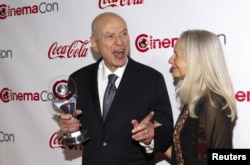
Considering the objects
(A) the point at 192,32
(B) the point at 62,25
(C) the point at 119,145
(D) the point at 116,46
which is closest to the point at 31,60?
(B) the point at 62,25

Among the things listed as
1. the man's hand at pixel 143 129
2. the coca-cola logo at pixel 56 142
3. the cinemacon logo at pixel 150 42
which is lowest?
the coca-cola logo at pixel 56 142

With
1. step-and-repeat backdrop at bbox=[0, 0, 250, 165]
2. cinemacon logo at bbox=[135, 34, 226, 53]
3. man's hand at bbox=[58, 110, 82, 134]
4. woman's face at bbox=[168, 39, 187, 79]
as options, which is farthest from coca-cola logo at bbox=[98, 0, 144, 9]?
man's hand at bbox=[58, 110, 82, 134]

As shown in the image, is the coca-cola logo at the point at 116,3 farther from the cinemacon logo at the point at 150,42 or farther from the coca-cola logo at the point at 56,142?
the coca-cola logo at the point at 56,142

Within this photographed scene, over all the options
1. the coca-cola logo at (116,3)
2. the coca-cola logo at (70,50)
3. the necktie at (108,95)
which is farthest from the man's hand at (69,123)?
the coca-cola logo at (116,3)

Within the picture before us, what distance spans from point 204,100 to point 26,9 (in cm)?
151

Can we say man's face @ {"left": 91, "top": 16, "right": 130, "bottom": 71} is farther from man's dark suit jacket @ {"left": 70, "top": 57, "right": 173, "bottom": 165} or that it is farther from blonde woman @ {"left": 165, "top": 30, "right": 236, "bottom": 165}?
blonde woman @ {"left": 165, "top": 30, "right": 236, "bottom": 165}

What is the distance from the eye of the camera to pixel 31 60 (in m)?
2.42

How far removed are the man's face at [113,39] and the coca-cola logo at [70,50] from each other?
47 cm

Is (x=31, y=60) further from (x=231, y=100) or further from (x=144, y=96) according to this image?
(x=231, y=100)

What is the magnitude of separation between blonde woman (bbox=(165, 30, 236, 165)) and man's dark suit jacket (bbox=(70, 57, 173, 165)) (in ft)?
0.76

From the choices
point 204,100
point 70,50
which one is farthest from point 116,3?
point 204,100

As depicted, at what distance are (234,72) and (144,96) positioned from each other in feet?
1.66

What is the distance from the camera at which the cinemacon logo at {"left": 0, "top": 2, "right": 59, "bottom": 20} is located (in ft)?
7.72

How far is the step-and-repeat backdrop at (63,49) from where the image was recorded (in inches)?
74.3
